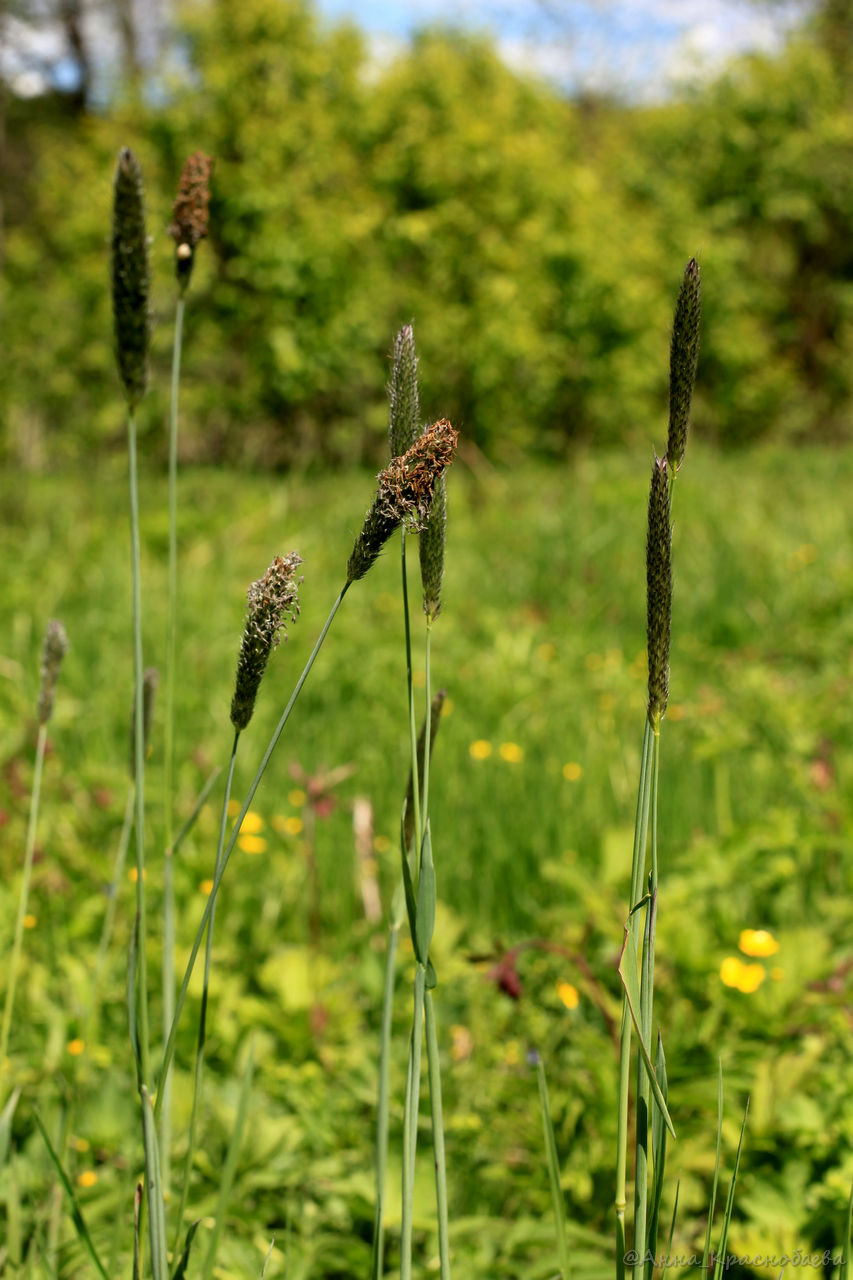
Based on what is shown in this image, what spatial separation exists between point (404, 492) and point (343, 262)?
23.1 feet

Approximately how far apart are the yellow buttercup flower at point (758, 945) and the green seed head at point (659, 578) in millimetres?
1073

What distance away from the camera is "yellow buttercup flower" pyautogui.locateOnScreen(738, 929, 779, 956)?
1.56 meters

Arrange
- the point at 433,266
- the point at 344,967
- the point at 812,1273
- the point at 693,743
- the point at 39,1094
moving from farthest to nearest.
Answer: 1. the point at 433,266
2. the point at 693,743
3. the point at 344,967
4. the point at 39,1094
5. the point at 812,1273

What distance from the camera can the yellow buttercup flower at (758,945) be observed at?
5.13 feet

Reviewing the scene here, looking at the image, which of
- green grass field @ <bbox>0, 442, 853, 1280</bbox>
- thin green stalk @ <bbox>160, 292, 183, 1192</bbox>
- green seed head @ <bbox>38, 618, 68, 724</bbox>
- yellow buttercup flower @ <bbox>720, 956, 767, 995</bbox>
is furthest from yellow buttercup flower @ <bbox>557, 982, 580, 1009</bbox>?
green seed head @ <bbox>38, 618, 68, 724</bbox>

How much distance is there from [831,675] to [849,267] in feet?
29.3

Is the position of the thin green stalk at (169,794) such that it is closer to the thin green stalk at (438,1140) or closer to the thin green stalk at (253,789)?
the thin green stalk at (253,789)

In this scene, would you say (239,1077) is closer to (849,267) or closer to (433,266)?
(433,266)

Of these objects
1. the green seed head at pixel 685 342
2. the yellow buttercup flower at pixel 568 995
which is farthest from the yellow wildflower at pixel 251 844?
the green seed head at pixel 685 342

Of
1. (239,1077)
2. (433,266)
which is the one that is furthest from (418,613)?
(433,266)

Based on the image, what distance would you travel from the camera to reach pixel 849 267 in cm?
1087

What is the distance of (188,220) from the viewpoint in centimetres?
85

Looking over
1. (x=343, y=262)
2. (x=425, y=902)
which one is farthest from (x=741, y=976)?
(x=343, y=262)

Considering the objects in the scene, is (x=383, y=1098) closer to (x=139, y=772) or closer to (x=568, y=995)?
(x=139, y=772)
